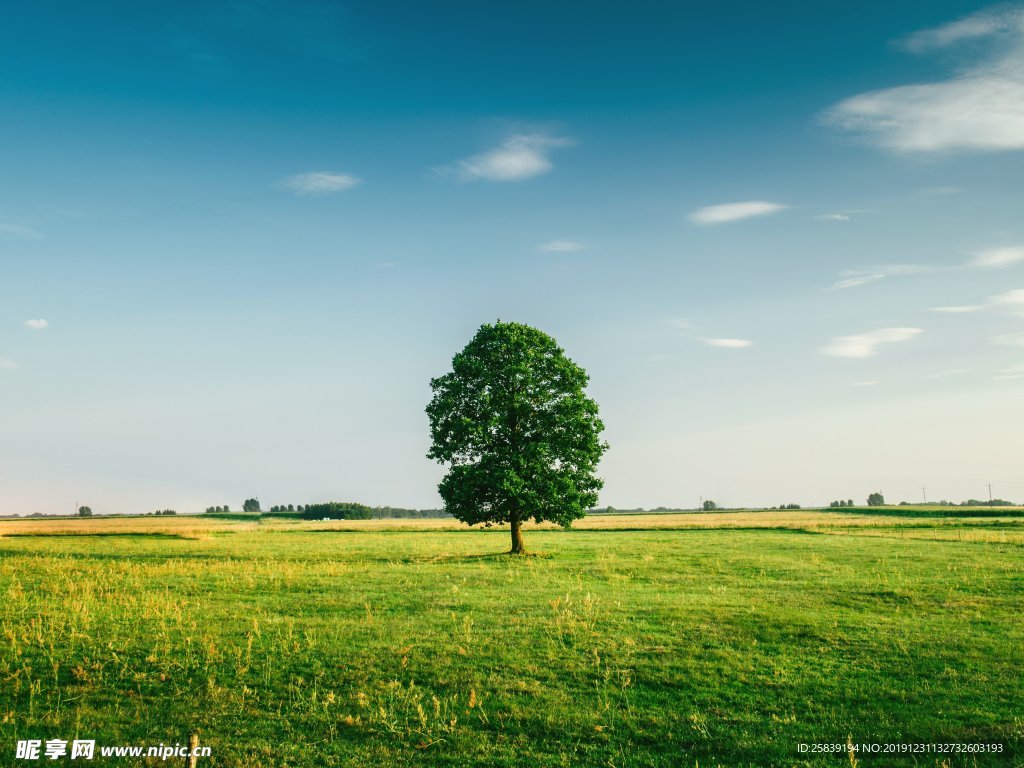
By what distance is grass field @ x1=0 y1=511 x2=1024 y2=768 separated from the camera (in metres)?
13.4

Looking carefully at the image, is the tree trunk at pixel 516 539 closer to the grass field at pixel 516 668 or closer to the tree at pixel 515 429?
the tree at pixel 515 429

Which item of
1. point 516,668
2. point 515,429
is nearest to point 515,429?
point 515,429

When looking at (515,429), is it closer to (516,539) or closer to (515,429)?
(515,429)

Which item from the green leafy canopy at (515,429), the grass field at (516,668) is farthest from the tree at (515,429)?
the grass field at (516,668)

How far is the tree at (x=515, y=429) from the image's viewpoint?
149 feet

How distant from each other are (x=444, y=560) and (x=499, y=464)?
7446mm

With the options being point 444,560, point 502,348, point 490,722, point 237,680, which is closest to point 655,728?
point 490,722

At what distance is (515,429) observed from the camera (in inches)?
1849

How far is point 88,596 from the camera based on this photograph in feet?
86.7

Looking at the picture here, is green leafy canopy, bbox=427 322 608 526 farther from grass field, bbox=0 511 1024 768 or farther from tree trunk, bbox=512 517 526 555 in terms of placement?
grass field, bbox=0 511 1024 768

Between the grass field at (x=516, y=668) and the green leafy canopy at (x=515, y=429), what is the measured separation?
13.3 m

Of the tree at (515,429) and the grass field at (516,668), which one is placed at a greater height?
the tree at (515,429)

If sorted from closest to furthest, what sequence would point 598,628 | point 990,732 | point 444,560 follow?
point 990,732
point 598,628
point 444,560

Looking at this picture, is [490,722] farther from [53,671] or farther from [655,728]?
[53,671]
